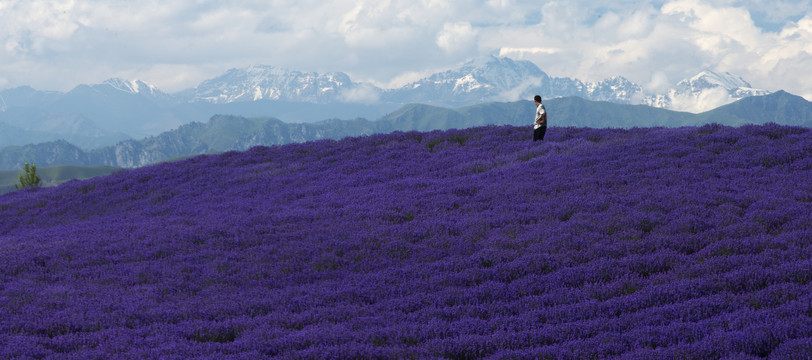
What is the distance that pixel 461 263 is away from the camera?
10781 millimetres

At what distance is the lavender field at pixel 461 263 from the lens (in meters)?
7.06

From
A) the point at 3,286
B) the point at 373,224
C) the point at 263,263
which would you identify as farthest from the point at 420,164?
the point at 3,286

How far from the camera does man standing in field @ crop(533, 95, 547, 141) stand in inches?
907

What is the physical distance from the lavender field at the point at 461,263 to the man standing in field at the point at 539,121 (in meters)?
1.78

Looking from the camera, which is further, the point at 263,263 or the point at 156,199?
the point at 156,199

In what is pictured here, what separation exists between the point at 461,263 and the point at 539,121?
1418 cm

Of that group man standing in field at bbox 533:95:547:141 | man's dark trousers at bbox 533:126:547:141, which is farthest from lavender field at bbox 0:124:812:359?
man's dark trousers at bbox 533:126:547:141

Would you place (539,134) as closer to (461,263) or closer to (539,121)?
(539,121)

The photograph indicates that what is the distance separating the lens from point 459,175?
2091 centimetres

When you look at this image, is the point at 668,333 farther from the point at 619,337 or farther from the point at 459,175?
the point at 459,175

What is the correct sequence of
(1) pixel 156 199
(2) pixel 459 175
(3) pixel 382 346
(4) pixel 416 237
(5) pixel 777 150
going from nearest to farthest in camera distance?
(3) pixel 382 346
(4) pixel 416 237
(5) pixel 777 150
(2) pixel 459 175
(1) pixel 156 199

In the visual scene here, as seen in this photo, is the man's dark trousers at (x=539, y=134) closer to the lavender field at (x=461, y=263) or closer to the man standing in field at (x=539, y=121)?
the man standing in field at (x=539, y=121)

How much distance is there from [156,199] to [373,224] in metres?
12.4

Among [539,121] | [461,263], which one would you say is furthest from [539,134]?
[461,263]
